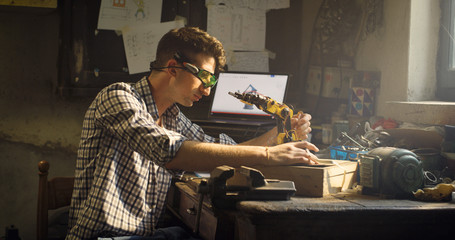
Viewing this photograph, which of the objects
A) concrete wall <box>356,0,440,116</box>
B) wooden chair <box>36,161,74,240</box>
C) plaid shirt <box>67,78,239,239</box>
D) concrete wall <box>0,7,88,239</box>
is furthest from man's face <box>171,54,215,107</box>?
concrete wall <box>0,7,88,239</box>

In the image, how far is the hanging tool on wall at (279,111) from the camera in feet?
6.24

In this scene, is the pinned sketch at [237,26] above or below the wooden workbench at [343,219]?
above

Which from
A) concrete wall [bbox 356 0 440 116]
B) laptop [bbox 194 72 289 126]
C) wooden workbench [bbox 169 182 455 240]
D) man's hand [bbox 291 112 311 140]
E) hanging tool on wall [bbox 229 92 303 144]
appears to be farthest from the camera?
laptop [bbox 194 72 289 126]

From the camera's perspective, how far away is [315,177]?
1.47 metres

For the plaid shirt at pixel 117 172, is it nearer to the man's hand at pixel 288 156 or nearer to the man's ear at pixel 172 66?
the man's ear at pixel 172 66

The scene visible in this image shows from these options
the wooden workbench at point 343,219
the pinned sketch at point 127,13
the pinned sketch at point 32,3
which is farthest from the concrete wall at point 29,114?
the wooden workbench at point 343,219

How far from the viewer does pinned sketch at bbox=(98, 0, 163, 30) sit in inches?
120

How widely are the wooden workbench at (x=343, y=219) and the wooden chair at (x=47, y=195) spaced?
87 centimetres

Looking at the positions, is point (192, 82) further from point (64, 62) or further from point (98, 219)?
point (64, 62)

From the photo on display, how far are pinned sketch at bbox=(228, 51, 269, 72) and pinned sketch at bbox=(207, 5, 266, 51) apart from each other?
0.04 meters

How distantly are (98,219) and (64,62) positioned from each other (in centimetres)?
160

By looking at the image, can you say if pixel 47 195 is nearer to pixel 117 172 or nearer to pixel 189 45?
pixel 117 172

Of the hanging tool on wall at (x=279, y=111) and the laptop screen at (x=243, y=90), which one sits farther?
the laptop screen at (x=243, y=90)

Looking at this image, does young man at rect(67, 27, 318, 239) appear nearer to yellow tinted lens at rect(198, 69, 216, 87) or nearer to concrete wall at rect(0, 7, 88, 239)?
yellow tinted lens at rect(198, 69, 216, 87)
